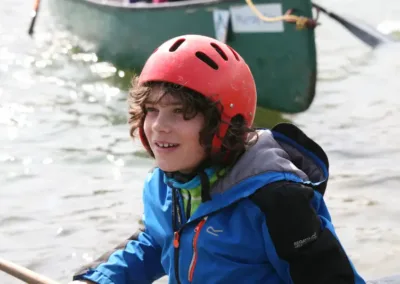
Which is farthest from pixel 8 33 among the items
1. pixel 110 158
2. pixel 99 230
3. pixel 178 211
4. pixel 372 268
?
pixel 178 211

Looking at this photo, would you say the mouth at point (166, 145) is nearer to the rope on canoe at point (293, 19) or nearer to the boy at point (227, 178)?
the boy at point (227, 178)

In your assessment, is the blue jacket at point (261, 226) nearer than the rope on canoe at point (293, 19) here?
Yes

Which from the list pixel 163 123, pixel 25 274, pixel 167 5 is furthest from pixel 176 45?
pixel 167 5

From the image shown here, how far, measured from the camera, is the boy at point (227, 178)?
2.22 meters

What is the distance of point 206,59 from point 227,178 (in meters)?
0.38

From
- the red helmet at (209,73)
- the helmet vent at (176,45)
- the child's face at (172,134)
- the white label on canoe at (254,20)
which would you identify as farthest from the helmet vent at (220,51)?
the white label on canoe at (254,20)

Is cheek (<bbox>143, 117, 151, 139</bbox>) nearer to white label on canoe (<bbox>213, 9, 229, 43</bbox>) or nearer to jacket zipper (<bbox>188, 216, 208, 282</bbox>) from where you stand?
jacket zipper (<bbox>188, 216, 208, 282</bbox>)

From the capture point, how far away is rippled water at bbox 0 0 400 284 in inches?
191

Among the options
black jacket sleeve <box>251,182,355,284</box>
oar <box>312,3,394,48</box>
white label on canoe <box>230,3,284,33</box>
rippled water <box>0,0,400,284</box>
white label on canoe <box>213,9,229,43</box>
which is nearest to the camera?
black jacket sleeve <box>251,182,355,284</box>

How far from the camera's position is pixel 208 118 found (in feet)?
7.73

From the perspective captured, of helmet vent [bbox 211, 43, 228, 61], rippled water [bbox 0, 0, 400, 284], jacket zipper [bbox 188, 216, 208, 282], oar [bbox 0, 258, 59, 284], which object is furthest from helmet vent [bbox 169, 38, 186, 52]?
rippled water [bbox 0, 0, 400, 284]

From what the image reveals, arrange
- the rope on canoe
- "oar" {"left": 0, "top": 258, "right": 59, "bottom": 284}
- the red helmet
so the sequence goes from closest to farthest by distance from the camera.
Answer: the red helmet < "oar" {"left": 0, "top": 258, "right": 59, "bottom": 284} < the rope on canoe

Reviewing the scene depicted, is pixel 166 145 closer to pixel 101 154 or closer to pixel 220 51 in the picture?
pixel 220 51

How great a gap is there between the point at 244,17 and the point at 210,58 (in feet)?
16.7
